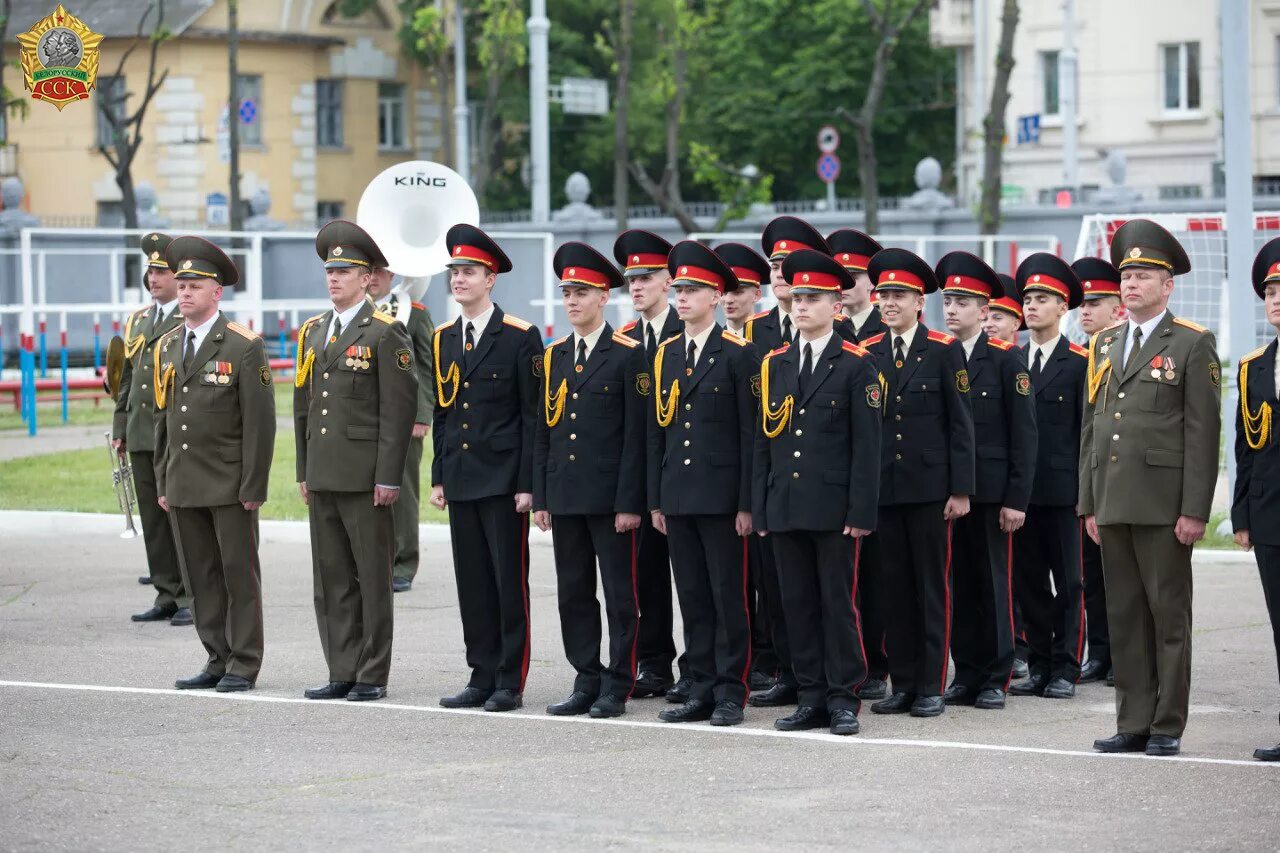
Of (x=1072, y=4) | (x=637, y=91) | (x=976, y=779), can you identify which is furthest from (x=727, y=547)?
(x=637, y=91)

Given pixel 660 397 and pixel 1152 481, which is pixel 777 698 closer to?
pixel 660 397

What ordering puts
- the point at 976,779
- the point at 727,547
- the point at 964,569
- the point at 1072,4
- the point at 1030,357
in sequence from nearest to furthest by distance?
the point at 976,779
the point at 727,547
the point at 964,569
the point at 1030,357
the point at 1072,4

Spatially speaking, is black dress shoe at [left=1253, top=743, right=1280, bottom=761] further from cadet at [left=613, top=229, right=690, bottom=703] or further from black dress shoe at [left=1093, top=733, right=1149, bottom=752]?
cadet at [left=613, top=229, right=690, bottom=703]

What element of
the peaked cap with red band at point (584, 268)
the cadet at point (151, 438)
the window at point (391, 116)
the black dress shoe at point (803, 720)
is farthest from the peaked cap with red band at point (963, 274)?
the window at point (391, 116)

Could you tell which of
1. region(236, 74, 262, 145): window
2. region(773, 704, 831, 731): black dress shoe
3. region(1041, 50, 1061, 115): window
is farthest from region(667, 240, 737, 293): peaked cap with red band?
region(236, 74, 262, 145): window

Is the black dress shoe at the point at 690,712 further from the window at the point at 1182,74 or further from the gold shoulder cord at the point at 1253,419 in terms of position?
the window at the point at 1182,74

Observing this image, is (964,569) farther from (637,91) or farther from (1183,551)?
(637,91)

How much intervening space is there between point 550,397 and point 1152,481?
262 centimetres

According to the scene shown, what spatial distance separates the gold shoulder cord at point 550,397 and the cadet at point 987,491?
72.8 inches

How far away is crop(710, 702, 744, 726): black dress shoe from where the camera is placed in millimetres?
8945

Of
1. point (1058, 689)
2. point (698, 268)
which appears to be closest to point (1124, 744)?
point (1058, 689)

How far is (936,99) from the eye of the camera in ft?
184

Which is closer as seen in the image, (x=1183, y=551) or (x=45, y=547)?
(x=1183, y=551)

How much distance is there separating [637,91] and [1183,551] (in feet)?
155
